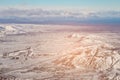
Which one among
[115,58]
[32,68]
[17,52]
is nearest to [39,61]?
[32,68]

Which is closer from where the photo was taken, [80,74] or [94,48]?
[80,74]

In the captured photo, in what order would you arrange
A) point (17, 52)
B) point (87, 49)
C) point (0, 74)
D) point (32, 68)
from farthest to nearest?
point (17, 52)
point (87, 49)
point (32, 68)
point (0, 74)

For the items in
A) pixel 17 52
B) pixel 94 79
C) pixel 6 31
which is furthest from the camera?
pixel 6 31

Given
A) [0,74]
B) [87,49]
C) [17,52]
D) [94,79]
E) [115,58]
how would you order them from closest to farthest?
[94,79]
[0,74]
[115,58]
[87,49]
[17,52]

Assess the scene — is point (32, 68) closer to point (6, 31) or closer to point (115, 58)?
point (115, 58)

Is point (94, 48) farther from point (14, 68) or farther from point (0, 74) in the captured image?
point (0, 74)

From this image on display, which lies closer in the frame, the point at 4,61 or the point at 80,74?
the point at 80,74

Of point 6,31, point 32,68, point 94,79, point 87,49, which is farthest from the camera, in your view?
point 6,31

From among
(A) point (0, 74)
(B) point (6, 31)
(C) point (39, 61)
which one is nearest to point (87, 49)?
(C) point (39, 61)
